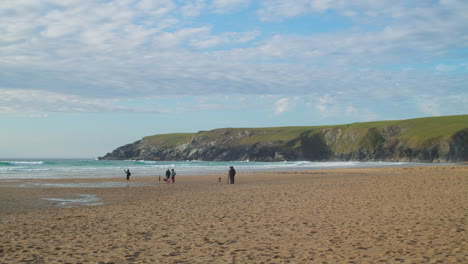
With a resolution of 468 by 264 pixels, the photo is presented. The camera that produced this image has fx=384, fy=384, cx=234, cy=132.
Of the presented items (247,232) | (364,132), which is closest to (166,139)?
(364,132)

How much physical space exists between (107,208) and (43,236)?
5371 millimetres

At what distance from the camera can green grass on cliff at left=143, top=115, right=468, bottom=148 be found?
359 feet

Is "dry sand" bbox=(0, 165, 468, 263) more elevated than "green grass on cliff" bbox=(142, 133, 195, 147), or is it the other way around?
"green grass on cliff" bbox=(142, 133, 195, 147)

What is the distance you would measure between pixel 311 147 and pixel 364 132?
19.3m

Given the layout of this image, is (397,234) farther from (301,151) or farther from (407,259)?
(301,151)

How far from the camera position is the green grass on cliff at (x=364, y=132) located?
10956 centimetres

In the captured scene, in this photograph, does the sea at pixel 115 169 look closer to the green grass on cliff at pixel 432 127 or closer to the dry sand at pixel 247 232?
the dry sand at pixel 247 232

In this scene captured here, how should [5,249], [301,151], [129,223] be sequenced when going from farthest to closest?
[301,151] < [129,223] < [5,249]

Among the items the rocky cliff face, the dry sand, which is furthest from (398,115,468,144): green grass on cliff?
the dry sand

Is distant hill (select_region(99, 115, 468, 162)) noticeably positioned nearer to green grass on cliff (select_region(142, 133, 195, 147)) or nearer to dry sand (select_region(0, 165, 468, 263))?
green grass on cliff (select_region(142, 133, 195, 147))

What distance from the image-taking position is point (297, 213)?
1228cm

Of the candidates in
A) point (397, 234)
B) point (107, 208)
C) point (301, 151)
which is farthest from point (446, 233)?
point (301, 151)

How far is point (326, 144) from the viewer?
13625cm

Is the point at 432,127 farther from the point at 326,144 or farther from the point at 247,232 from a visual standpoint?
the point at 247,232
